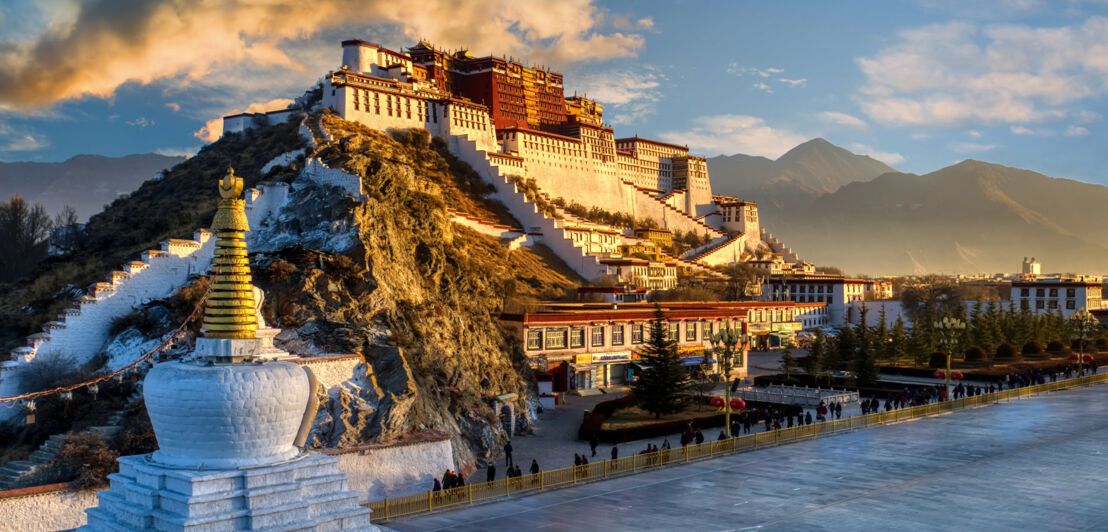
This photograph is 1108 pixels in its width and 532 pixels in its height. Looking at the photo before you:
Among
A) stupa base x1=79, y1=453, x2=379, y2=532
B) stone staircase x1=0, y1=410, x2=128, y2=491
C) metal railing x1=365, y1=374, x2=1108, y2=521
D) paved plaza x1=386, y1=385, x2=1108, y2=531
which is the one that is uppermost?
stupa base x1=79, y1=453, x2=379, y2=532

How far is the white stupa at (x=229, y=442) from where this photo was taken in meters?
17.3

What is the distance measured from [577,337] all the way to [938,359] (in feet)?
102

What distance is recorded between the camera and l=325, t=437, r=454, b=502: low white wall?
29641 millimetres

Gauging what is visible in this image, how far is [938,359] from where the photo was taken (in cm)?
7006

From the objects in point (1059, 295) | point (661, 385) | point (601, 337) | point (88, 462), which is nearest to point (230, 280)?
point (88, 462)

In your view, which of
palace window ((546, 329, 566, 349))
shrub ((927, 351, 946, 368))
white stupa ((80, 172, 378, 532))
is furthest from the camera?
shrub ((927, 351, 946, 368))

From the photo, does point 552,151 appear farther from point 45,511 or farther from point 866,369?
point 45,511

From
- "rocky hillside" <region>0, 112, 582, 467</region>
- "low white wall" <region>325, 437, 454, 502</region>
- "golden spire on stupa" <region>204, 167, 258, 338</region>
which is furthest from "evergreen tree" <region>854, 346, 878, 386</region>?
"golden spire on stupa" <region>204, 167, 258, 338</region>

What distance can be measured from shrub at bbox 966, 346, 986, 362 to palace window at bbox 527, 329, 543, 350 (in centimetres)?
3875

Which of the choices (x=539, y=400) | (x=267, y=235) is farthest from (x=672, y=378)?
(x=267, y=235)

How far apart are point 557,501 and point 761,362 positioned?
171 ft

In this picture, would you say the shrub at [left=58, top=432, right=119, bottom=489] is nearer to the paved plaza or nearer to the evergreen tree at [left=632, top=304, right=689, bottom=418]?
the paved plaza

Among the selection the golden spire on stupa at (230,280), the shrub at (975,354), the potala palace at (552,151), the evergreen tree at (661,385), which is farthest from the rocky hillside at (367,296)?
the shrub at (975,354)

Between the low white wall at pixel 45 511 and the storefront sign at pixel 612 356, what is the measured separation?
116 ft
